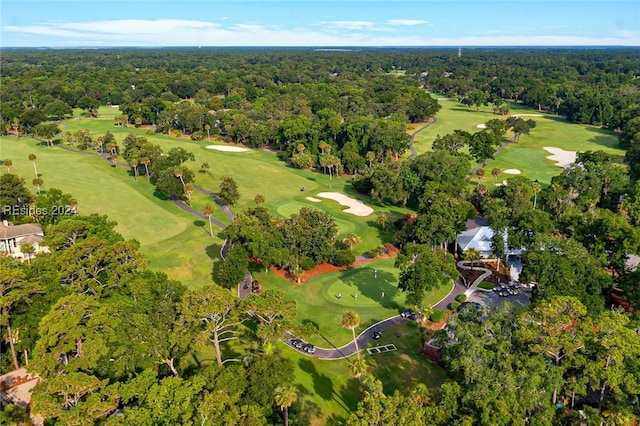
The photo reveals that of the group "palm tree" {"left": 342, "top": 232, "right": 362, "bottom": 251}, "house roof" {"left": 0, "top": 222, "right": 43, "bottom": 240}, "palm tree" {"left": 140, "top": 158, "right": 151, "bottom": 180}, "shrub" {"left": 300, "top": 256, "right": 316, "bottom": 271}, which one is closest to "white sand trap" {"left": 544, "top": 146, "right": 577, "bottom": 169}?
"palm tree" {"left": 342, "top": 232, "right": 362, "bottom": 251}

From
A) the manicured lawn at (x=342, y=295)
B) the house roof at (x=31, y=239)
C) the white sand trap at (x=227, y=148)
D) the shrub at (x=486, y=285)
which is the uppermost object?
the white sand trap at (x=227, y=148)

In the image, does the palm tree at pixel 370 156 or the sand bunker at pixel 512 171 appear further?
the palm tree at pixel 370 156

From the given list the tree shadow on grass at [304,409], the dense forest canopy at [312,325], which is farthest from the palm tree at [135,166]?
the tree shadow on grass at [304,409]

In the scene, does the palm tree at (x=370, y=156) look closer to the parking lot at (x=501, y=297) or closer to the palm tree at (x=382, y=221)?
the palm tree at (x=382, y=221)

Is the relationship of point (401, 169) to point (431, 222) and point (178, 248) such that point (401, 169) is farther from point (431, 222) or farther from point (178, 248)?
point (178, 248)

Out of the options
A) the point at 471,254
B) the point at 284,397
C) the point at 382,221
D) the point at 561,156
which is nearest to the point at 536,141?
the point at 561,156
